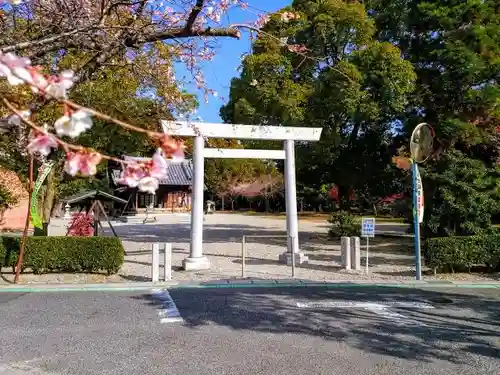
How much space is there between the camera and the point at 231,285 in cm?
1038

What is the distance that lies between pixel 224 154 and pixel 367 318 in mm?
7256

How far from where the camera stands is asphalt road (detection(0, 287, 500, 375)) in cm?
505

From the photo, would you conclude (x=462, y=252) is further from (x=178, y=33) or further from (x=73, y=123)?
(x=73, y=123)

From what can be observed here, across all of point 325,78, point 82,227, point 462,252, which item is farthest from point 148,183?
point 325,78

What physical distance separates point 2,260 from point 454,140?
42.1 ft

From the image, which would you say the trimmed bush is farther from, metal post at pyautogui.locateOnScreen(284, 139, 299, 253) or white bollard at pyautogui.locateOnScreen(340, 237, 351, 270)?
white bollard at pyautogui.locateOnScreen(340, 237, 351, 270)

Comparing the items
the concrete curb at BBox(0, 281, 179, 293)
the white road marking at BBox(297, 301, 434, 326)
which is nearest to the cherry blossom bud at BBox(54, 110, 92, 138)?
the white road marking at BBox(297, 301, 434, 326)

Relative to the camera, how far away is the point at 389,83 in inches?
627

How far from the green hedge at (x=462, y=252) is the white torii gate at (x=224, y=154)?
10.7 feet

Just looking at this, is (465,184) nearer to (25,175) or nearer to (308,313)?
(308,313)

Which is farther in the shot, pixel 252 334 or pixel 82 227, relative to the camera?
pixel 82 227

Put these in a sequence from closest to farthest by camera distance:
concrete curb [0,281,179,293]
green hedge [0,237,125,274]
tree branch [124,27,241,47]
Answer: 1. tree branch [124,27,241,47]
2. concrete curb [0,281,179,293]
3. green hedge [0,237,125,274]

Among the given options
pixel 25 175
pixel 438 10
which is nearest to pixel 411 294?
pixel 438 10

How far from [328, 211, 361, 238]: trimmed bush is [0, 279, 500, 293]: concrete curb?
934cm
